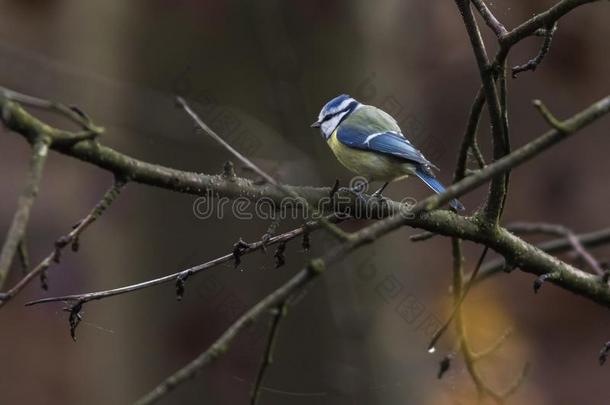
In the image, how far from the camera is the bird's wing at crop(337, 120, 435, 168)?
6.63 feet

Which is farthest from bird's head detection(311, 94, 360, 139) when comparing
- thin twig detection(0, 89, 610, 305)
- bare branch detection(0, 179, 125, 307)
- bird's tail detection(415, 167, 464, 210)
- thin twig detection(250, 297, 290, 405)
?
thin twig detection(250, 297, 290, 405)

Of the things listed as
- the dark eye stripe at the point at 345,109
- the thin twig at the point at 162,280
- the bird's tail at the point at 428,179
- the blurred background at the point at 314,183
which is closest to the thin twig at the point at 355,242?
the thin twig at the point at 162,280

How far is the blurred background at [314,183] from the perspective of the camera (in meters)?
2.17

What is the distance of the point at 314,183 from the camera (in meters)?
1.96

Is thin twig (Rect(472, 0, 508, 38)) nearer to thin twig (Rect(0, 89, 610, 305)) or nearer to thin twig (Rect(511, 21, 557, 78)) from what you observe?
thin twig (Rect(511, 21, 557, 78))

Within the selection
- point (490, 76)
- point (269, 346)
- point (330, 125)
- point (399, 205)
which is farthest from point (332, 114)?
point (269, 346)

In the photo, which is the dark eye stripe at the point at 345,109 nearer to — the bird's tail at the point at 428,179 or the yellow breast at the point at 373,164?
the yellow breast at the point at 373,164

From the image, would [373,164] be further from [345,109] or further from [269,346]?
[269,346]

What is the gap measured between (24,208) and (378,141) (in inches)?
54.3

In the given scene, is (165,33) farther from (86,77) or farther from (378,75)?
(378,75)

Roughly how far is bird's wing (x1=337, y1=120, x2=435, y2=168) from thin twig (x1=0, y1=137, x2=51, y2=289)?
1.24m

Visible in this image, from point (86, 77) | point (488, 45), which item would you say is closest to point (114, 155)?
point (86, 77)

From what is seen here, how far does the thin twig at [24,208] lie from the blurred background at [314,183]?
0.89 meters

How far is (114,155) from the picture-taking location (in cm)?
101
